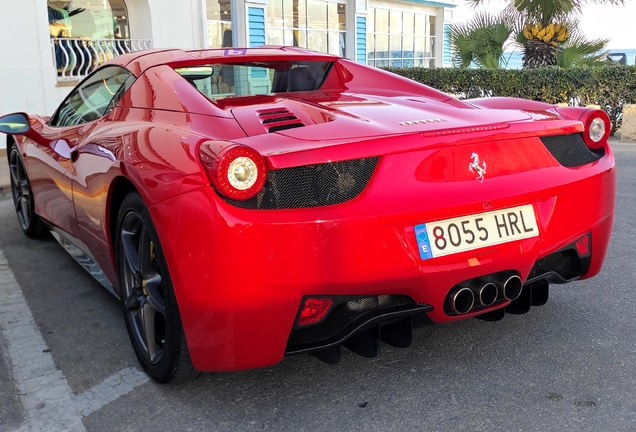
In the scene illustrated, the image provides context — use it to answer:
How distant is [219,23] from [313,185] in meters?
14.0

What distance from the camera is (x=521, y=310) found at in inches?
111

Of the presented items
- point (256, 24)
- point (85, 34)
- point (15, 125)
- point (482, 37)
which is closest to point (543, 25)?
point (482, 37)

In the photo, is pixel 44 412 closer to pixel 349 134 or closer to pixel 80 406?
pixel 80 406

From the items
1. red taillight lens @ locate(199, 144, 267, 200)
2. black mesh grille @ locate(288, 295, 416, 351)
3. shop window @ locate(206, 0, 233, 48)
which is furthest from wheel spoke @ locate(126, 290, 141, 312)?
shop window @ locate(206, 0, 233, 48)

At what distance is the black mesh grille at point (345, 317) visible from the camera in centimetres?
230

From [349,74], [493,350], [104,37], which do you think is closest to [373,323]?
[493,350]

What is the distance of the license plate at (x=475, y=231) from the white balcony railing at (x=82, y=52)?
34.9 feet

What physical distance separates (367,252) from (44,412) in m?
1.35

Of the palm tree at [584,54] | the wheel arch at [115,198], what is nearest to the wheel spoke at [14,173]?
the wheel arch at [115,198]

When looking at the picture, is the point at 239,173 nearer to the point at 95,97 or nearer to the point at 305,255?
the point at 305,255

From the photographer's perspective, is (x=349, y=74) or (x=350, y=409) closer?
(x=350, y=409)

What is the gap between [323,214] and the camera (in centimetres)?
213

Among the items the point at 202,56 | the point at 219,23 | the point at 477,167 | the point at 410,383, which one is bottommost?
the point at 410,383

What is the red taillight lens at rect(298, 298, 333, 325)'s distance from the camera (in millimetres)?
2227
